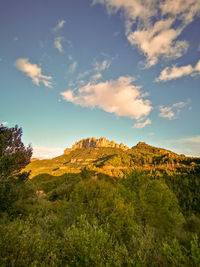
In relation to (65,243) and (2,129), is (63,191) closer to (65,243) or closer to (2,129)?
(2,129)

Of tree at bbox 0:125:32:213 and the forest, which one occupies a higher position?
tree at bbox 0:125:32:213

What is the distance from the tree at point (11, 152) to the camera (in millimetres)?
Answer: 16441

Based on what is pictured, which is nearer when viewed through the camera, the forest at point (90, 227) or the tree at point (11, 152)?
the forest at point (90, 227)

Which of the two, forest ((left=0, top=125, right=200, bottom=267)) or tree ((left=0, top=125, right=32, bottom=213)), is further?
tree ((left=0, top=125, right=32, bottom=213))

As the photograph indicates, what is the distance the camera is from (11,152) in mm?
19203

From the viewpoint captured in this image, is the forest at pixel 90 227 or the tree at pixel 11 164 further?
the tree at pixel 11 164

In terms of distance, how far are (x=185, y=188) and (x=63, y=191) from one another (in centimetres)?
9952

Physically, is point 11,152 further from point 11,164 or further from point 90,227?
point 90,227

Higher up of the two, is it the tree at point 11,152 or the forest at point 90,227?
the tree at point 11,152

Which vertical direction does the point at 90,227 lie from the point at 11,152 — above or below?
below

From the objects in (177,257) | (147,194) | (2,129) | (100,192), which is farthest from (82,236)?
(147,194)

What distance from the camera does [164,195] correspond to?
36.6 metres

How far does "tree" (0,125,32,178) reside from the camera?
16.4m

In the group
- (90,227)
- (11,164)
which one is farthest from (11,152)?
(90,227)
